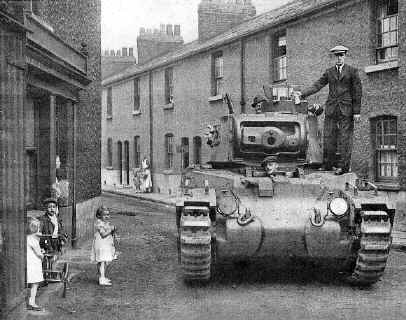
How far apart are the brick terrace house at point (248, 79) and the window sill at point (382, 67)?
3cm

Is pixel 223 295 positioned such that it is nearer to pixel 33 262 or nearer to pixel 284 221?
pixel 284 221

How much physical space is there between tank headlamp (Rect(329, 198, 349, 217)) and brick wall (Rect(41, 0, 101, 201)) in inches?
233

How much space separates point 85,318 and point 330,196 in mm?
3567

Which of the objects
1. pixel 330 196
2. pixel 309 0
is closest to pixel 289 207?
pixel 330 196

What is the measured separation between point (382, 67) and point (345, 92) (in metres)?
5.07

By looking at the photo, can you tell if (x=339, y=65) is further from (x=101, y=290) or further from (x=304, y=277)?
(x=101, y=290)

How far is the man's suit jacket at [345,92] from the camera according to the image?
10.9 meters

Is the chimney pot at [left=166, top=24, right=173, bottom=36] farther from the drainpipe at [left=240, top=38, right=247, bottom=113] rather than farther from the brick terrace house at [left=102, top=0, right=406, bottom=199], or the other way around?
the drainpipe at [left=240, top=38, right=247, bottom=113]

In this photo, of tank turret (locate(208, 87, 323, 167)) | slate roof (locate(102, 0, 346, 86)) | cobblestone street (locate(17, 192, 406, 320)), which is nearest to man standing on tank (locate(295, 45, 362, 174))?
tank turret (locate(208, 87, 323, 167))

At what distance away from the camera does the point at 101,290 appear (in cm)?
853

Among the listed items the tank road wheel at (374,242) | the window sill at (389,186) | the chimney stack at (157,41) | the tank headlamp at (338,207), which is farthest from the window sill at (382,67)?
the chimney stack at (157,41)

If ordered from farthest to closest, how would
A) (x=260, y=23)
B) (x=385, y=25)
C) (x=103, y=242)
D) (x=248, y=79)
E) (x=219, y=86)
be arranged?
(x=219, y=86), (x=248, y=79), (x=260, y=23), (x=385, y=25), (x=103, y=242)

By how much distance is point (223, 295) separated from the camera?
8.27 m

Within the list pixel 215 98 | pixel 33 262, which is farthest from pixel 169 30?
pixel 33 262
